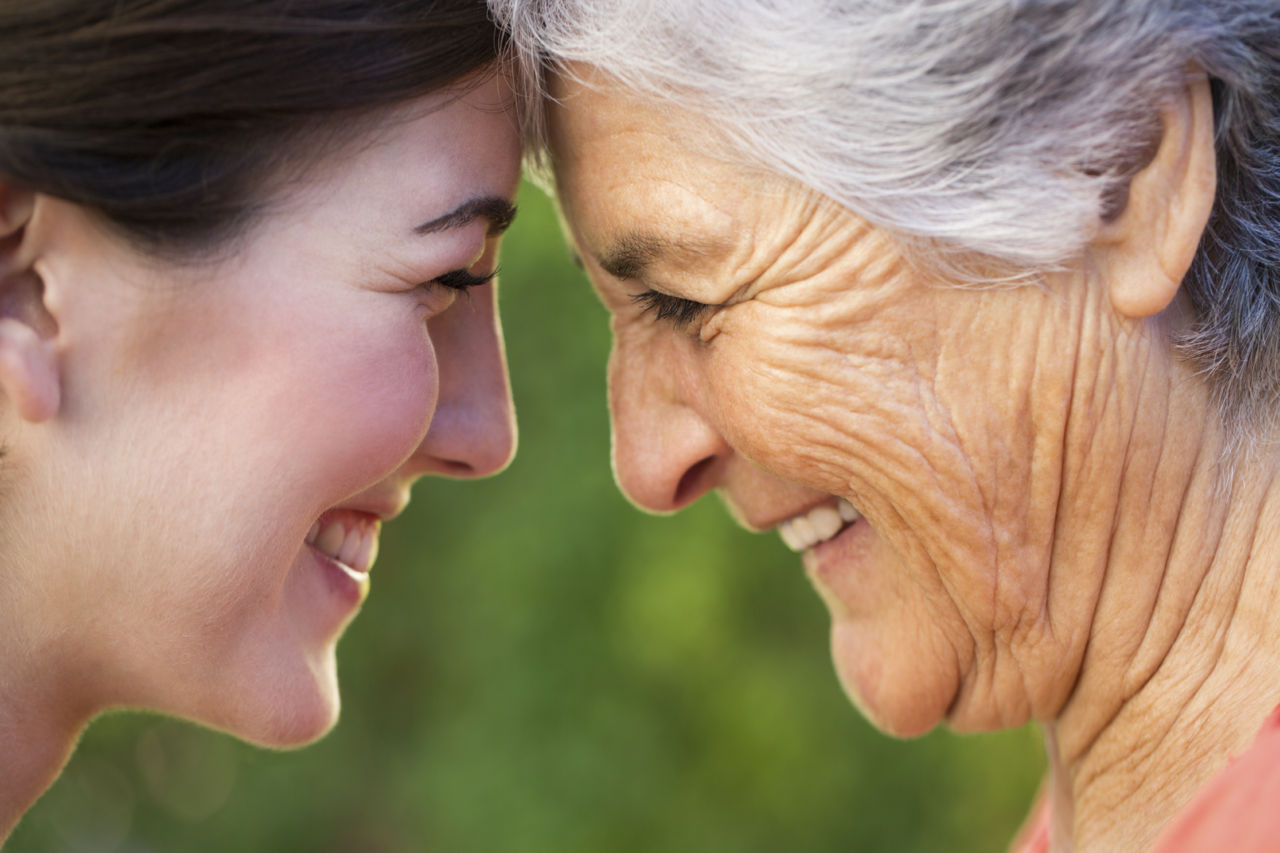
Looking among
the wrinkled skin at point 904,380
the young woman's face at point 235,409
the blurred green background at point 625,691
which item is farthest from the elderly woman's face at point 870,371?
the blurred green background at point 625,691

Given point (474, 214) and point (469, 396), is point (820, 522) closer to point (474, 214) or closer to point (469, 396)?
point (469, 396)

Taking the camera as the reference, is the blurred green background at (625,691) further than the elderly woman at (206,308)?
Yes

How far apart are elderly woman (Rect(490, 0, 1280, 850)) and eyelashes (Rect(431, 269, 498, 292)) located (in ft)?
0.66

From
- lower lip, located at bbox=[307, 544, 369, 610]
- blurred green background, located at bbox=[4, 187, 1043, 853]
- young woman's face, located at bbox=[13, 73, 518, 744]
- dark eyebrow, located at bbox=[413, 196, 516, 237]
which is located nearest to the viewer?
young woman's face, located at bbox=[13, 73, 518, 744]

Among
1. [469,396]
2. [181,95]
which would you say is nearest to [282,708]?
[469,396]

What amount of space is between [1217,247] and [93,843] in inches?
250

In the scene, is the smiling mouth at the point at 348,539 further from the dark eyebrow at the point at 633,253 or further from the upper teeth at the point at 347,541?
the dark eyebrow at the point at 633,253

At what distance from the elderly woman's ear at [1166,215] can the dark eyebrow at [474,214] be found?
3.01 feet

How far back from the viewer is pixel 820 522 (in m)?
2.27

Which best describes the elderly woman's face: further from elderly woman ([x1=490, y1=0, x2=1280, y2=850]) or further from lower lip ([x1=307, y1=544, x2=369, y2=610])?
lower lip ([x1=307, y1=544, x2=369, y2=610])

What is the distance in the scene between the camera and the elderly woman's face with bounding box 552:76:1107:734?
1.82 m

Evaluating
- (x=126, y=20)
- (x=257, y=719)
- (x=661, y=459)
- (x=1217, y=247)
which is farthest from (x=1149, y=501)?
(x=126, y=20)

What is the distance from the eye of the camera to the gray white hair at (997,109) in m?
1.60

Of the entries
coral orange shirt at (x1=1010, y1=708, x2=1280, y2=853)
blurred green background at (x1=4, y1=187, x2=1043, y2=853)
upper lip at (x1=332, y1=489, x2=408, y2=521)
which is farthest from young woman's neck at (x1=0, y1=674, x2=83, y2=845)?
blurred green background at (x1=4, y1=187, x2=1043, y2=853)
